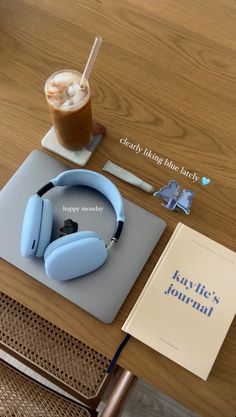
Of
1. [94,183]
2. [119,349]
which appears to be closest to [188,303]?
[119,349]

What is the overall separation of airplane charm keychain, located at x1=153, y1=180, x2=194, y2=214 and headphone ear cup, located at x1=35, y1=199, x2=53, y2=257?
0.20 metres

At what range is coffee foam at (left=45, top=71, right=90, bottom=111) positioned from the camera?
2.01 feet

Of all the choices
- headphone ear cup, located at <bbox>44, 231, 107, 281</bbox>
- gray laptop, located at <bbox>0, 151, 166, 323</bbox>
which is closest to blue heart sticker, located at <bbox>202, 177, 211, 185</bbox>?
gray laptop, located at <bbox>0, 151, 166, 323</bbox>

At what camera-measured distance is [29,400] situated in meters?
0.83

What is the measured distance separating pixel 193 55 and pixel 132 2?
19 centimetres

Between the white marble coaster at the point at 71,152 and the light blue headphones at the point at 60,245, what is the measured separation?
9cm

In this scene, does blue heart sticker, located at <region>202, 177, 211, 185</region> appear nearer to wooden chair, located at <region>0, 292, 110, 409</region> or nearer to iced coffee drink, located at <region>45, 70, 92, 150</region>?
iced coffee drink, located at <region>45, 70, 92, 150</region>

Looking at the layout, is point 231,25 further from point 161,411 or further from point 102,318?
point 161,411

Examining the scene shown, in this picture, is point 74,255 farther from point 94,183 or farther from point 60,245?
point 94,183

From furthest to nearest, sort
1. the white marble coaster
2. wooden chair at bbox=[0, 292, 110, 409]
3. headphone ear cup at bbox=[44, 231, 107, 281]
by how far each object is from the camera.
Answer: wooden chair at bbox=[0, 292, 110, 409], the white marble coaster, headphone ear cup at bbox=[44, 231, 107, 281]

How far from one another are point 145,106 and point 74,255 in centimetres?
35

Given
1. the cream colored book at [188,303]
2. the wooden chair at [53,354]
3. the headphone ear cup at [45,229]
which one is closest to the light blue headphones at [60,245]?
the headphone ear cup at [45,229]

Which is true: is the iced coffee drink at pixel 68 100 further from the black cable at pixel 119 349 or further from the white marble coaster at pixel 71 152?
the black cable at pixel 119 349

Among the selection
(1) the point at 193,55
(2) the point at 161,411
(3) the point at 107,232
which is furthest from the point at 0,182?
(2) the point at 161,411
